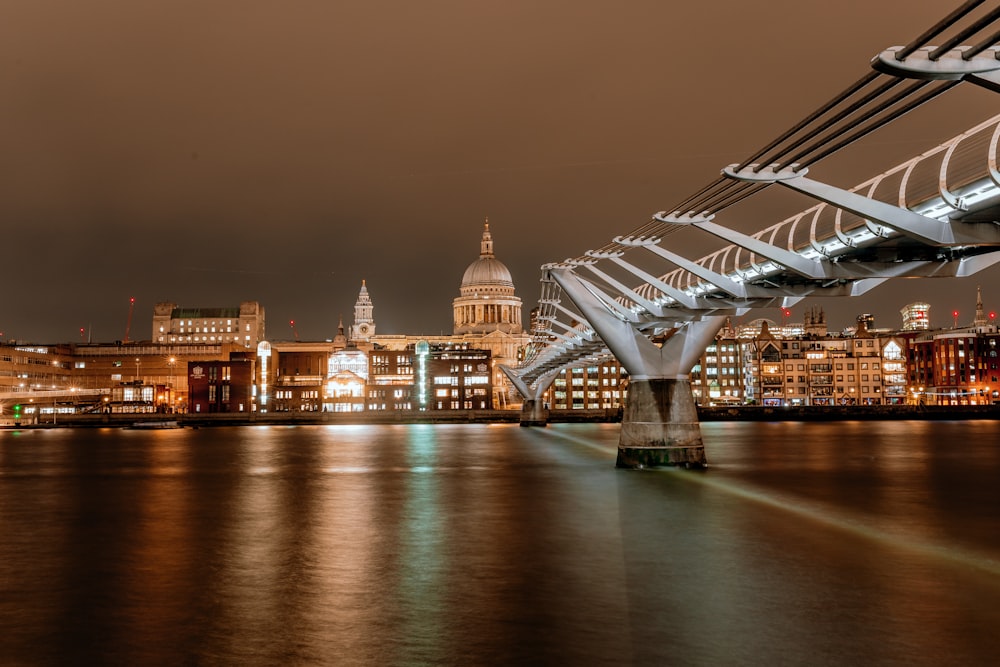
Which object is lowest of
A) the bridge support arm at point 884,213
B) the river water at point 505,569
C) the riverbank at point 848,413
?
the river water at point 505,569

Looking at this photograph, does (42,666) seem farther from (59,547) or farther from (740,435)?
(740,435)

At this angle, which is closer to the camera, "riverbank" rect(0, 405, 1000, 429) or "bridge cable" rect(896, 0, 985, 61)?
"bridge cable" rect(896, 0, 985, 61)

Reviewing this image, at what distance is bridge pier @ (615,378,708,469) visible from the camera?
133 feet

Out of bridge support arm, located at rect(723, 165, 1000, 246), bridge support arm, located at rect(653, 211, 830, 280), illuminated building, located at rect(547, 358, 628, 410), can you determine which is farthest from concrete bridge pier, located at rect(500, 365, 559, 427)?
bridge support arm, located at rect(723, 165, 1000, 246)

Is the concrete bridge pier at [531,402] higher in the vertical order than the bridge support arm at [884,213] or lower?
lower

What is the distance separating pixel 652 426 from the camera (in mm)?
41562

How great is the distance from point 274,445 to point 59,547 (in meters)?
56.3

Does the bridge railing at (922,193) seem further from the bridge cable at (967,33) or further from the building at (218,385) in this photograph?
the building at (218,385)

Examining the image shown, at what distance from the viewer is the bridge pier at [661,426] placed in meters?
40.4

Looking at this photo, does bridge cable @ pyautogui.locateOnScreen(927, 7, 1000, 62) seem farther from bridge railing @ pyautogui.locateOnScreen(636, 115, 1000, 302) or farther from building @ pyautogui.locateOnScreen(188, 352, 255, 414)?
building @ pyautogui.locateOnScreen(188, 352, 255, 414)

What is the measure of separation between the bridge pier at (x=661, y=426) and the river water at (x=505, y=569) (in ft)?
3.80

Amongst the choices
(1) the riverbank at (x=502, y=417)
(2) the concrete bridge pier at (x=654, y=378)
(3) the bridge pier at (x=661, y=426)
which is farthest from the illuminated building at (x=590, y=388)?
(2) the concrete bridge pier at (x=654, y=378)

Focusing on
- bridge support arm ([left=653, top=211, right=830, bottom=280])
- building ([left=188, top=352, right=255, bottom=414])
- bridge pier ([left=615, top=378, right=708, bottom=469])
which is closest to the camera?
bridge support arm ([left=653, top=211, right=830, bottom=280])

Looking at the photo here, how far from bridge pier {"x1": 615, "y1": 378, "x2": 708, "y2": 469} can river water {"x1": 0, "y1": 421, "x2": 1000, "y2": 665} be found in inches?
45.6
